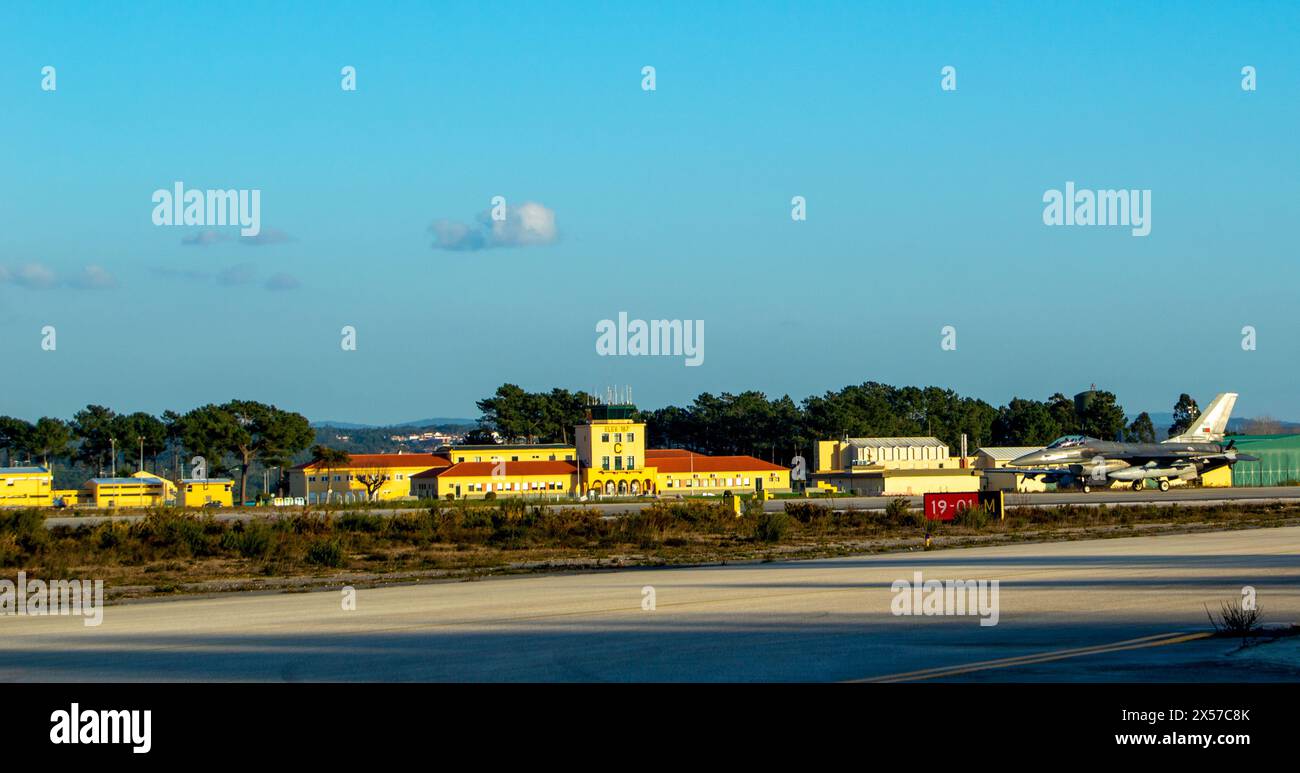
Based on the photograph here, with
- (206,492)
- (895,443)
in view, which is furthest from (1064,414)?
(206,492)

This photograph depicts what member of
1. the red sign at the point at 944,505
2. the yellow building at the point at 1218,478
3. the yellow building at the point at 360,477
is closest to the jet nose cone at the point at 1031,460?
the red sign at the point at 944,505

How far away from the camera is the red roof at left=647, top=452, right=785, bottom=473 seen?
4311 inches

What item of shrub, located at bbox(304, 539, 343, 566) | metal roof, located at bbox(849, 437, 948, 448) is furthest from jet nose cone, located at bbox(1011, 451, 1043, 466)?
shrub, located at bbox(304, 539, 343, 566)

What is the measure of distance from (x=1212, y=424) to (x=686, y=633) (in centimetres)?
8026

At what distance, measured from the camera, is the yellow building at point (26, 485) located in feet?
285

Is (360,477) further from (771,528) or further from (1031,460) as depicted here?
(771,528)

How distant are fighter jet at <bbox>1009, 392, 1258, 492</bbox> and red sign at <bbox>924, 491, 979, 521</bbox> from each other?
25.5 metres

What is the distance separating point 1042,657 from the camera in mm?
14664

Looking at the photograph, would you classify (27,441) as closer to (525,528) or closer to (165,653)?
(525,528)

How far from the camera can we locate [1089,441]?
78.7 metres

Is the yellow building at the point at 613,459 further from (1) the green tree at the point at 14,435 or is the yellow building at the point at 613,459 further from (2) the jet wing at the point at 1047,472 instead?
(1) the green tree at the point at 14,435

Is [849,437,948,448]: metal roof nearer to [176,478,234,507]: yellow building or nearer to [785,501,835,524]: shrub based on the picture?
[176,478,234,507]: yellow building

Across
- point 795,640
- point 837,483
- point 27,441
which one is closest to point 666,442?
point 837,483
